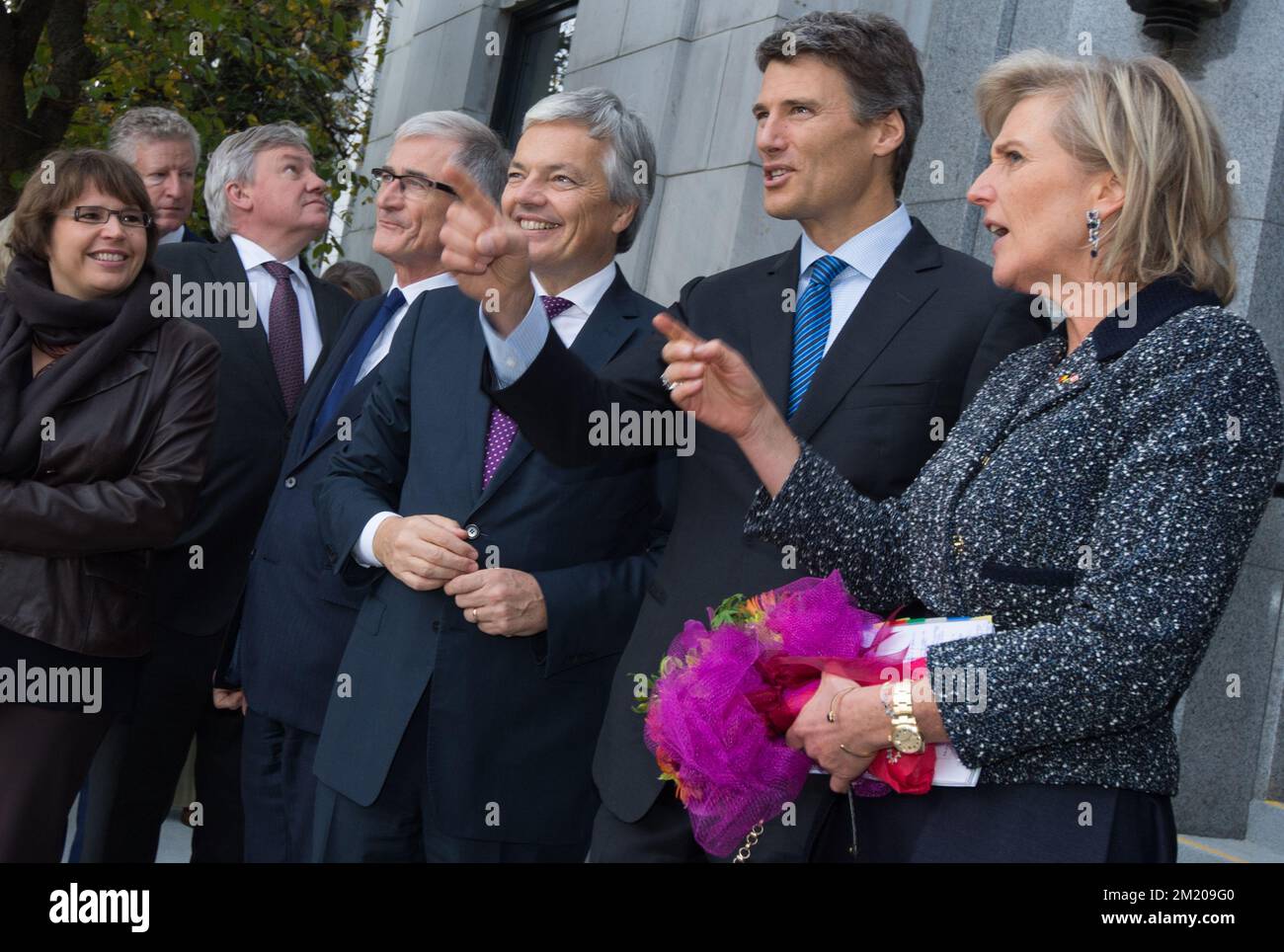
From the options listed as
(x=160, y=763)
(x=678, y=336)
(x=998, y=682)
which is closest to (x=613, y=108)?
(x=678, y=336)

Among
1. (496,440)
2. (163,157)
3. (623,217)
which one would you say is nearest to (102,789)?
(496,440)

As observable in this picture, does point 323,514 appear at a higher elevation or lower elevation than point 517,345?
lower

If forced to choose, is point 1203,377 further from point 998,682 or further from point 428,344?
point 428,344

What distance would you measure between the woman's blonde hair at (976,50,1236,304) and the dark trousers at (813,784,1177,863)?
844 mm

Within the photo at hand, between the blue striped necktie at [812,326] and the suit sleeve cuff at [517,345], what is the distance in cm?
53

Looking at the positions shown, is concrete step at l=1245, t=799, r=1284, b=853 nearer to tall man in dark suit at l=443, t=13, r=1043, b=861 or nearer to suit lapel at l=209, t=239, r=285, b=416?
tall man in dark suit at l=443, t=13, r=1043, b=861

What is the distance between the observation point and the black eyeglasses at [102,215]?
4.41 m

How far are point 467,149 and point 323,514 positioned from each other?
166cm

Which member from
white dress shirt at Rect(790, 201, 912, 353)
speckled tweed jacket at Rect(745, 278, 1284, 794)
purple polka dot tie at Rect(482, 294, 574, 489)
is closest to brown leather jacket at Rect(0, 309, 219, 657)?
purple polka dot tie at Rect(482, 294, 574, 489)

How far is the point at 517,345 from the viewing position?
9.61 feet

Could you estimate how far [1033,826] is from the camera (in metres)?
2.26

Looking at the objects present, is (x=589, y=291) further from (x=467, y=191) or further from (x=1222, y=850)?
(x=1222, y=850)

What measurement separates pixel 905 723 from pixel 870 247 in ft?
4.08
